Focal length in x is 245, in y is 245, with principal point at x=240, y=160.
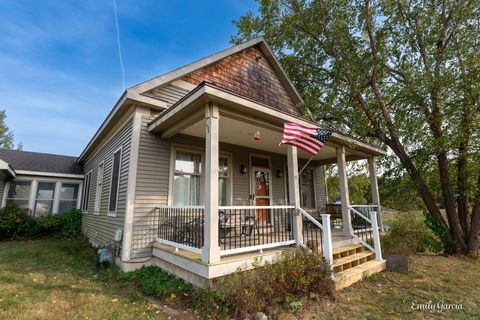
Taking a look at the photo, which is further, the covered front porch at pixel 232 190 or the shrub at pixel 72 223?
the shrub at pixel 72 223

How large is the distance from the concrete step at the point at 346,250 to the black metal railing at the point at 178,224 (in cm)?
294

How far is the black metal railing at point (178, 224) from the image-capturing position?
15.9 ft

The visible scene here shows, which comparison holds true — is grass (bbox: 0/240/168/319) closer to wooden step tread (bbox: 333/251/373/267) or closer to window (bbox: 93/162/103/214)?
window (bbox: 93/162/103/214)

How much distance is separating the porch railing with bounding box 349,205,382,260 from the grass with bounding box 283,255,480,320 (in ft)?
2.18

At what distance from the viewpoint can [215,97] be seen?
4.16 m

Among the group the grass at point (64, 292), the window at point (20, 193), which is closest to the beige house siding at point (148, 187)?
the grass at point (64, 292)

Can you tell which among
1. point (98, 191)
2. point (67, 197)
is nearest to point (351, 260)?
point (98, 191)

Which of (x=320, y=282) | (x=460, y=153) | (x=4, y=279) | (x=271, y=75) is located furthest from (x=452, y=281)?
(x=4, y=279)

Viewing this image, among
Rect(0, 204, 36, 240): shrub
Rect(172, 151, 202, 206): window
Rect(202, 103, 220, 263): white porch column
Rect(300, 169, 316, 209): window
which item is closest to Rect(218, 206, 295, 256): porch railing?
Rect(202, 103, 220, 263): white porch column

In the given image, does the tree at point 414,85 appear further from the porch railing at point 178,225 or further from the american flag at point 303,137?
the porch railing at point 178,225

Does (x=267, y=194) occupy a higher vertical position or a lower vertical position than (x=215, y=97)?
lower

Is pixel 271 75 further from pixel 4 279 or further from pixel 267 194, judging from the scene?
pixel 4 279

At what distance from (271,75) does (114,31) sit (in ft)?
25.5
